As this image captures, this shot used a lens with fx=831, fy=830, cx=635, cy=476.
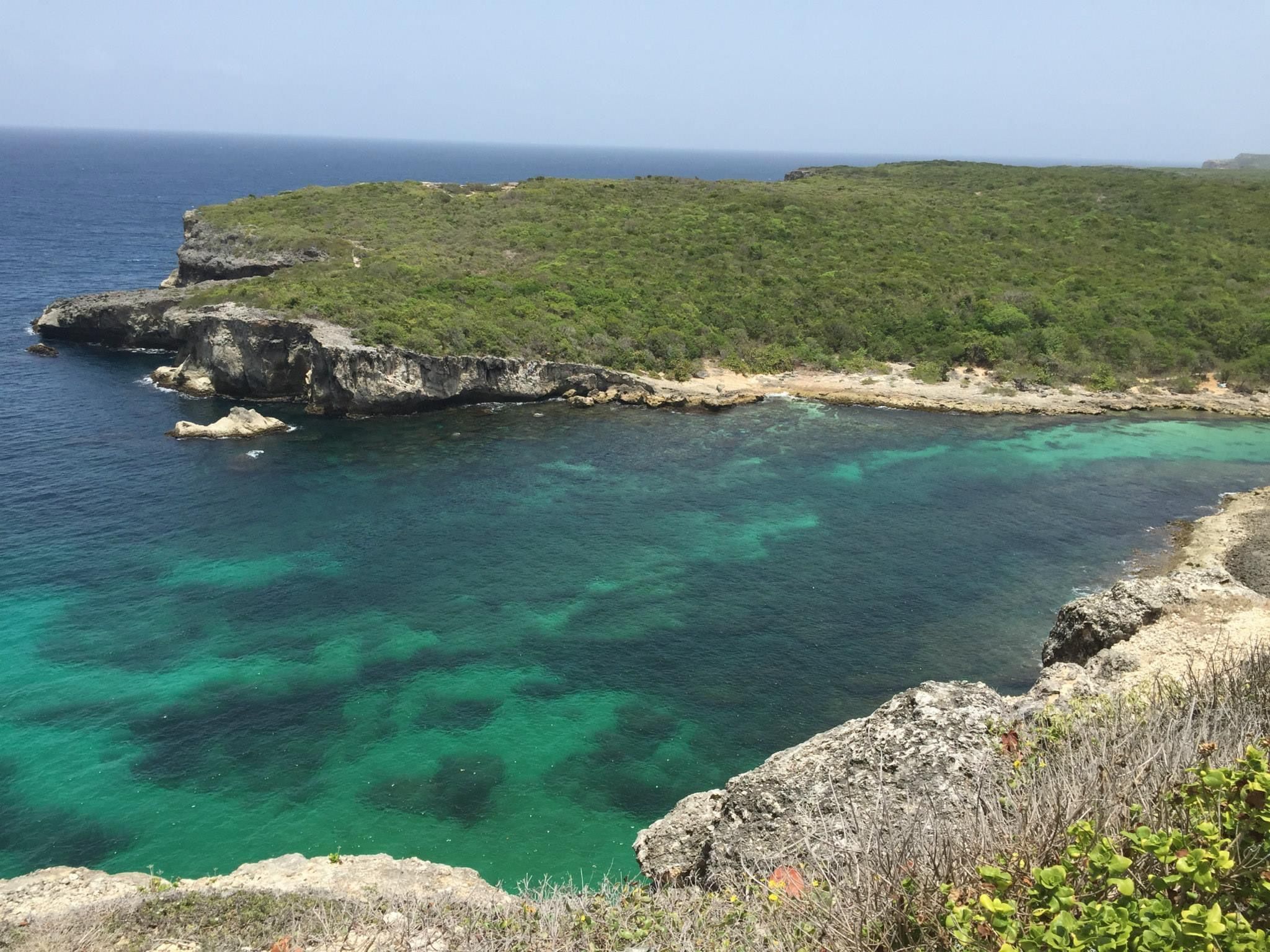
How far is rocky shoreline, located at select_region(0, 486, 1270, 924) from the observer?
57.8ft

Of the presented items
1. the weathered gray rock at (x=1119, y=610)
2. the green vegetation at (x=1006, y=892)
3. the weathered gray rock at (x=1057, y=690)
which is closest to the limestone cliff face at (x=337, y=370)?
the weathered gray rock at (x=1119, y=610)

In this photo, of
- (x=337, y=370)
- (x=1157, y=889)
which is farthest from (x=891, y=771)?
(x=337, y=370)

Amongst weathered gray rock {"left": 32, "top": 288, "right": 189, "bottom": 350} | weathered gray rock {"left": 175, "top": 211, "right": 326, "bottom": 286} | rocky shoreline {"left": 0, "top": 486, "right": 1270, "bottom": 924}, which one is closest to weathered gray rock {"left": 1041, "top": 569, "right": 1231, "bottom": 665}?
rocky shoreline {"left": 0, "top": 486, "right": 1270, "bottom": 924}

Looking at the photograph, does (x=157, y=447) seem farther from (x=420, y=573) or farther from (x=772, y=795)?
(x=772, y=795)

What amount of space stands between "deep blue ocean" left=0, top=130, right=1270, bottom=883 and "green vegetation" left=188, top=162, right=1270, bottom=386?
35.8 ft

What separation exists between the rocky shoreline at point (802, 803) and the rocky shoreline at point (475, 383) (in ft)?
161

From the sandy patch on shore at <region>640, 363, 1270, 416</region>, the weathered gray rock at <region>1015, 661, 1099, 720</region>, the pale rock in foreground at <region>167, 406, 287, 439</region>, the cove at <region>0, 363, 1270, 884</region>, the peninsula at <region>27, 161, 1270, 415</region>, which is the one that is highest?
the peninsula at <region>27, 161, 1270, 415</region>

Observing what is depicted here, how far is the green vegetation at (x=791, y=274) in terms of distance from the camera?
7625 centimetres

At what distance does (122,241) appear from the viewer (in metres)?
134

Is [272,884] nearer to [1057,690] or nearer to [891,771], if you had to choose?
[891,771]

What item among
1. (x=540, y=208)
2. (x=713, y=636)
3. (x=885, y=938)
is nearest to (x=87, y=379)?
(x=540, y=208)

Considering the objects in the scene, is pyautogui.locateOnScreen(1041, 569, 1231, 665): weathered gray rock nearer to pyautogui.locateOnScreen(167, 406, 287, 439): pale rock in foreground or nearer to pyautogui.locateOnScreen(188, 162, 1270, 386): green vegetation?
pyautogui.locateOnScreen(188, 162, 1270, 386): green vegetation

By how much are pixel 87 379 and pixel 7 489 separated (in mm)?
25391

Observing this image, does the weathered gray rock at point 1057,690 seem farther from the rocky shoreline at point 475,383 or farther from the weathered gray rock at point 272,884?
the rocky shoreline at point 475,383
